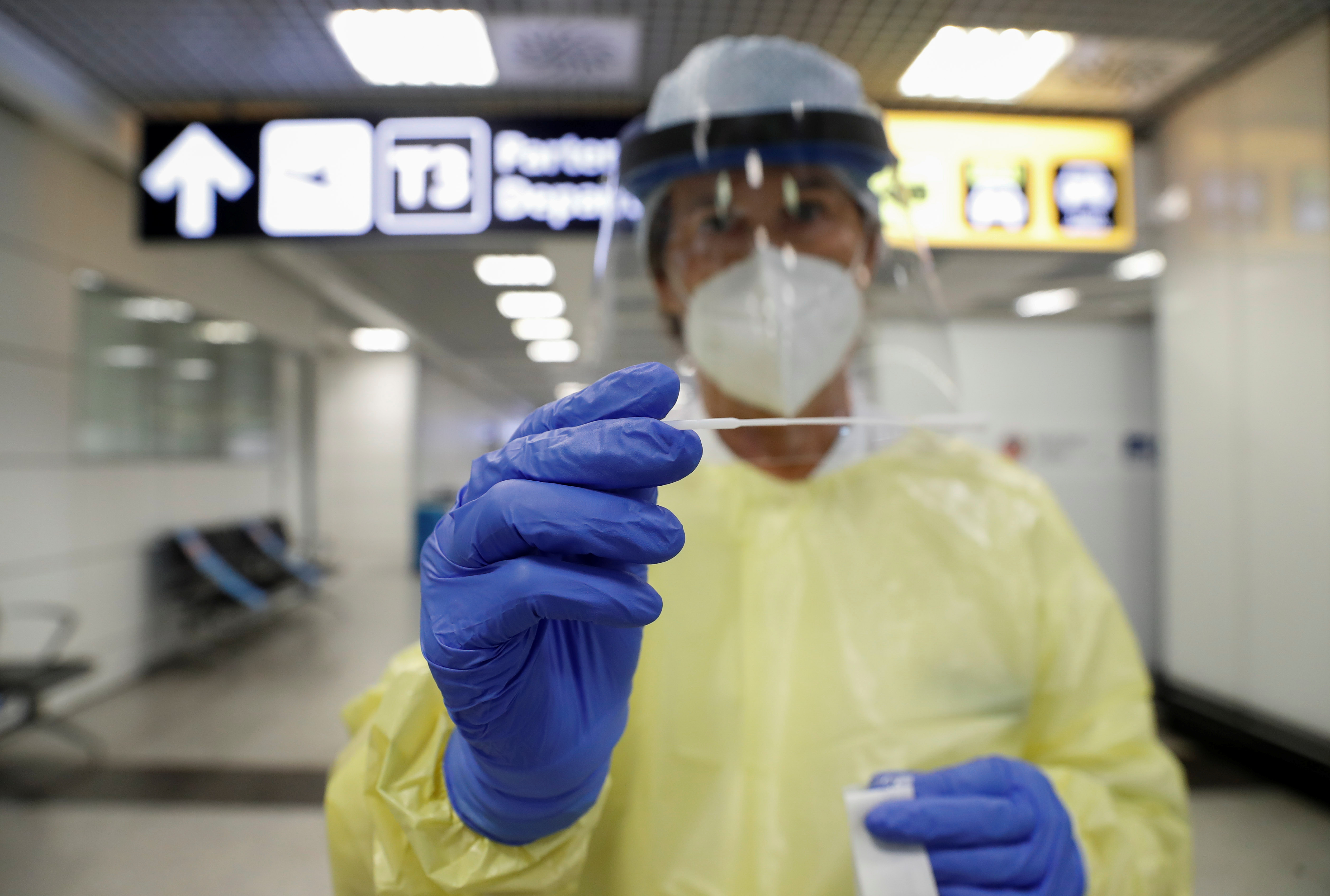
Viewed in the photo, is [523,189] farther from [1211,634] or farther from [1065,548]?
[1211,634]

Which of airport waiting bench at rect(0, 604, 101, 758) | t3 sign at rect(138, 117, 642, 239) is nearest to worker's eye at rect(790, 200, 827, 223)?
t3 sign at rect(138, 117, 642, 239)

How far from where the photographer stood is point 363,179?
2.12 m

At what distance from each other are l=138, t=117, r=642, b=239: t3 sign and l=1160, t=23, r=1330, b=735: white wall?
2126mm

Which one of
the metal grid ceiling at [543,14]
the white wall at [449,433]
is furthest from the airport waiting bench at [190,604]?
the metal grid ceiling at [543,14]

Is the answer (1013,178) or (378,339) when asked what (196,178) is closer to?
(1013,178)

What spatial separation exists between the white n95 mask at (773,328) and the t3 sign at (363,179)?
1427 millimetres

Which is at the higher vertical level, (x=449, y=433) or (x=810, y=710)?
(x=449, y=433)

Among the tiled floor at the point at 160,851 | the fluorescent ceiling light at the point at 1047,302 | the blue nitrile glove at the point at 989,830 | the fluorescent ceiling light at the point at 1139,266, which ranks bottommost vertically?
the tiled floor at the point at 160,851

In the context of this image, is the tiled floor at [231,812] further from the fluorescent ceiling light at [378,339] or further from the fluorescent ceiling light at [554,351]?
the fluorescent ceiling light at [378,339]

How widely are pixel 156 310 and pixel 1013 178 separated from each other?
4.77 meters

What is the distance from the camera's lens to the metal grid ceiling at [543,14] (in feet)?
6.04

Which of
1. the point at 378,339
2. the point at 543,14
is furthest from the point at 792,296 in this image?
the point at 378,339

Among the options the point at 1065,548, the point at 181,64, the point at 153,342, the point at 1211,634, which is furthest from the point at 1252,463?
the point at 153,342

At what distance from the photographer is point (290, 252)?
191 inches
